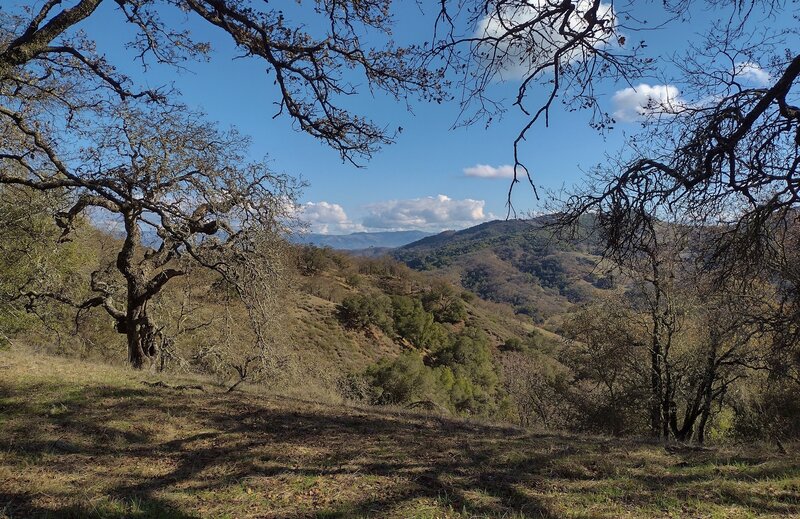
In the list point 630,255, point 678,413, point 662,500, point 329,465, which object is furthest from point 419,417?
point 678,413

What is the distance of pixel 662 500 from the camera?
13.4ft

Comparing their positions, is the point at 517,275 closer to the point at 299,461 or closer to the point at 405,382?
the point at 405,382

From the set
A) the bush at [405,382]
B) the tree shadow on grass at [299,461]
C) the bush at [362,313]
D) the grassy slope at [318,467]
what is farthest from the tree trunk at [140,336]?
the bush at [362,313]

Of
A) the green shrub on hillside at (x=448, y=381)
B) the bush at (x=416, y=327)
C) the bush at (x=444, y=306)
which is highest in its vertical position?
the bush at (x=444, y=306)

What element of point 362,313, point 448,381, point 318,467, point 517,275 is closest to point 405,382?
point 448,381

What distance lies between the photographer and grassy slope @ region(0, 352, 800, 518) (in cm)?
378

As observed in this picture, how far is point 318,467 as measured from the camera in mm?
4719

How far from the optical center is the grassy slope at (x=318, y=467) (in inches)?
149

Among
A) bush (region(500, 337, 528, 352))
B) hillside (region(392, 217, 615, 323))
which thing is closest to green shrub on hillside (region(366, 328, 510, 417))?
bush (region(500, 337, 528, 352))

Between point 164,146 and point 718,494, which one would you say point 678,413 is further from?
point 164,146

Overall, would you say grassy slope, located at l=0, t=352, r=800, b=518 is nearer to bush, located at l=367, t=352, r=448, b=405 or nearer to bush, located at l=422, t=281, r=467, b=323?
bush, located at l=367, t=352, r=448, b=405

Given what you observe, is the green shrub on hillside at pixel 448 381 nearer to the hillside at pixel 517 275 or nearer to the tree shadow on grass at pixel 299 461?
the tree shadow on grass at pixel 299 461

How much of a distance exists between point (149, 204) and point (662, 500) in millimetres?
8049

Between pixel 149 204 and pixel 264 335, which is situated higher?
pixel 149 204
